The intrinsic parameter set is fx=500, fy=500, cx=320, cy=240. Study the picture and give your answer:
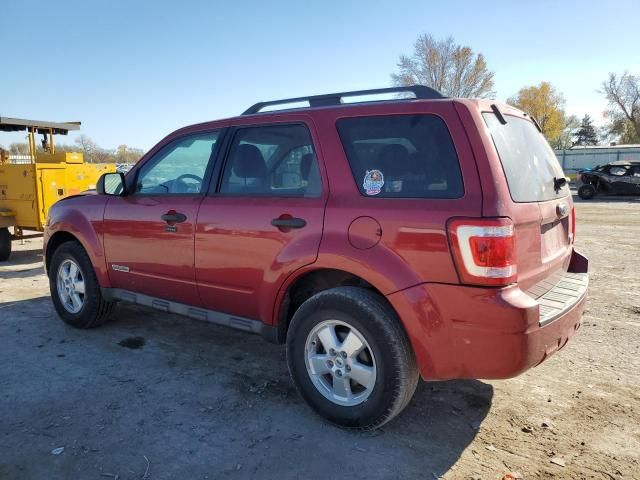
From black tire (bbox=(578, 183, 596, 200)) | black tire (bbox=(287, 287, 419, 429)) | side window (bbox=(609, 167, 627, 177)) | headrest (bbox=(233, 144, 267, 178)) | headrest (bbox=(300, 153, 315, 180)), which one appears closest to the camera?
black tire (bbox=(287, 287, 419, 429))

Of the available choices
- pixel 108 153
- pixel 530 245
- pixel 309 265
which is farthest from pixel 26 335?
pixel 108 153

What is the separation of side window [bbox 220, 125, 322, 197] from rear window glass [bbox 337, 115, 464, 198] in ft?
1.01

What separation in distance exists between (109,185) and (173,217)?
1.09 m

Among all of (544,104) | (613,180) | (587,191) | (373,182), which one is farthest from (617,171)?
(544,104)

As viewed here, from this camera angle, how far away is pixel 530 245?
9.11 feet

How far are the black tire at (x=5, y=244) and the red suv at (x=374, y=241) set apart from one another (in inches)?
221

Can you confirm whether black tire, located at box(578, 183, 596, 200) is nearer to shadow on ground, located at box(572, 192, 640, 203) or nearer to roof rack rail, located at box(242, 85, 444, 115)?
shadow on ground, located at box(572, 192, 640, 203)

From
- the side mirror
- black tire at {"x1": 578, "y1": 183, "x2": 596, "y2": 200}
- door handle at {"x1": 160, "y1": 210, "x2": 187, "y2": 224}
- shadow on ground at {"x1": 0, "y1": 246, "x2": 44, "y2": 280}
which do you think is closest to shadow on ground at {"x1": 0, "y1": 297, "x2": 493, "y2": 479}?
door handle at {"x1": 160, "y1": 210, "x2": 187, "y2": 224}

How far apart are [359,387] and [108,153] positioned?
57.9 m

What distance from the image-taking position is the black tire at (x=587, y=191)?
21047 millimetres

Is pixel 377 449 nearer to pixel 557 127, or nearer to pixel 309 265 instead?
pixel 309 265

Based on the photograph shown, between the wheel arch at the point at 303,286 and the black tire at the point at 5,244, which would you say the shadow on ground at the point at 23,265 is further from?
the wheel arch at the point at 303,286

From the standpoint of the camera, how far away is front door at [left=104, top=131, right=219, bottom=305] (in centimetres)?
386

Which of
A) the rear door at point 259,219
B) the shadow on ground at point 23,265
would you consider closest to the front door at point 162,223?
the rear door at point 259,219
